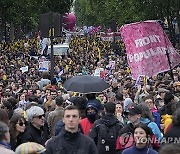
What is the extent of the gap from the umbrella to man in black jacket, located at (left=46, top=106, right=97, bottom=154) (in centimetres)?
527

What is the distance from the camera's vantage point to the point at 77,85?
1233cm

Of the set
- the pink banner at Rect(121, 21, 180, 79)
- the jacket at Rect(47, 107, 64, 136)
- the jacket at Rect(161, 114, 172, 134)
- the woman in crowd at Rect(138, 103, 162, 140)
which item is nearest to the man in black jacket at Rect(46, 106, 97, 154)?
the woman in crowd at Rect(138, 103, 162, 140)

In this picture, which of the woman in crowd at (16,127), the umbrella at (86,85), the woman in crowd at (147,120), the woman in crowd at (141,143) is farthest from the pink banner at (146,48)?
the woman in crowd at (141,143)

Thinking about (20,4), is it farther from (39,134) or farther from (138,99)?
(39,134)

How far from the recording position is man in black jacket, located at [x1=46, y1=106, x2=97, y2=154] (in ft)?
20.8

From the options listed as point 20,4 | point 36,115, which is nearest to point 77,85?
point 36,115

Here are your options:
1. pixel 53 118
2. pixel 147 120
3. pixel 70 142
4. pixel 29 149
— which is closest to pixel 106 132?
pixel 147 120

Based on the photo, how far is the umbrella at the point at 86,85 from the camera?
11952 millimetres

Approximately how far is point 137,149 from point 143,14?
31.2 metres

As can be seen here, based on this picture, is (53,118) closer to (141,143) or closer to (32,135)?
(32,135)

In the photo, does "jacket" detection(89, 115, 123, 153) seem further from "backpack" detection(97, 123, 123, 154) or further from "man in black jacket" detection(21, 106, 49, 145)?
"man in black jacket" detection(21, 106, 49, 145)

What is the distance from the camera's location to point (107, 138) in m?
7.91

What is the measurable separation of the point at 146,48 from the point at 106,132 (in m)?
7.18

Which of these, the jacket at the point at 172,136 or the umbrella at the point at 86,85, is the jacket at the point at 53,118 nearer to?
the umbrella at the point at 86,85
